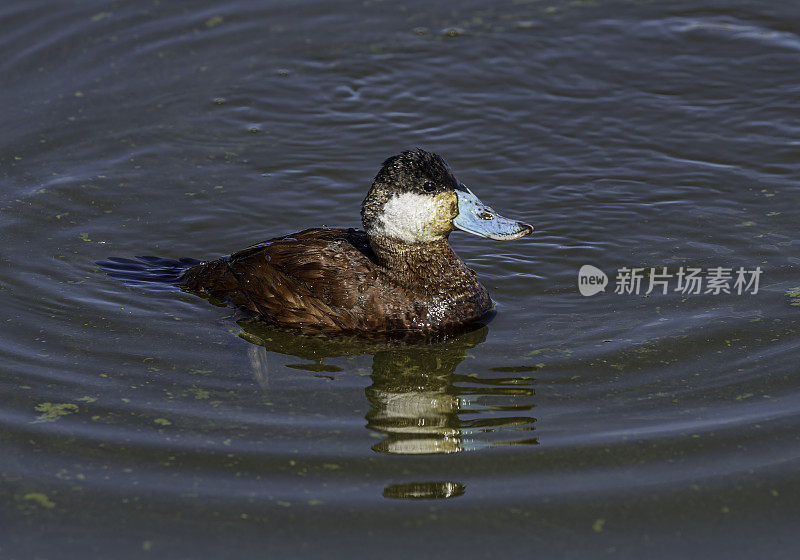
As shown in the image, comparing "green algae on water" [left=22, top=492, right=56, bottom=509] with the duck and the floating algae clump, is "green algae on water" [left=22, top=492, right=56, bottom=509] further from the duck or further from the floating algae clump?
the duck

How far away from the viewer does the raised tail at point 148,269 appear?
7.12 meters

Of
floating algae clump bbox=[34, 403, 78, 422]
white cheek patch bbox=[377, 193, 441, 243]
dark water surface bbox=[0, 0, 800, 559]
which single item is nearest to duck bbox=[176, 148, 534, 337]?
white cheek patch bbox=[377, 193, 441, 243]

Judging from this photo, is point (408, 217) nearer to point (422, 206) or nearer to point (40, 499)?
point (422, 206)

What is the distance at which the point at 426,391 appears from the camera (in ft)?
19.5

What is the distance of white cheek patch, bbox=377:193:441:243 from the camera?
634cm

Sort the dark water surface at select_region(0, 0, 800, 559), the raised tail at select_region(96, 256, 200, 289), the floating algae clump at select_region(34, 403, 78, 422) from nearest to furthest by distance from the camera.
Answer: the dark water surface at select_region(0, 0, 800, 559) < the floating algae clump at select_region(34, 403, 78, 422) < the raised tail at select_region(96, 256, 200, 289)

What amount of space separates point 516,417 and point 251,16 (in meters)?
6.48

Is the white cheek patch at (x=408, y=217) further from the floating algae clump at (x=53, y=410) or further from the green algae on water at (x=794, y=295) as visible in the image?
the green algae on water at (x=794, y=295)

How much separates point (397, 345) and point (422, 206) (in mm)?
828

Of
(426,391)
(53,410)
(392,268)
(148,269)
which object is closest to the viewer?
(53,410)

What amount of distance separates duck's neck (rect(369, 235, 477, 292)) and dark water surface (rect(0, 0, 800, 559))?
1.19 ft

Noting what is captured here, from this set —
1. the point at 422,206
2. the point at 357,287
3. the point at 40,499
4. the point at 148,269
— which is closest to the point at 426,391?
the point at 357,287

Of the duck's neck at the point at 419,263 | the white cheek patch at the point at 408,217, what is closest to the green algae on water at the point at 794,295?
the duck's neck at the point at 419,263

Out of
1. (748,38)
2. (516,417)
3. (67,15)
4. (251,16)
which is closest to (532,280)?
(516,417)
